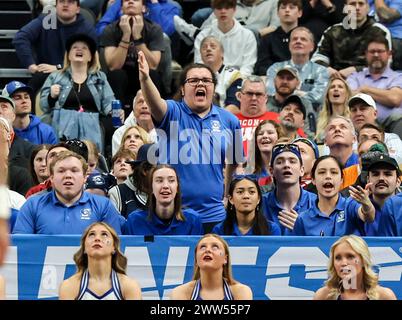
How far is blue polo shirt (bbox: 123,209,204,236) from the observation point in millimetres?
10281

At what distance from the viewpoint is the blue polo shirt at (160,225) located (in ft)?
33.7

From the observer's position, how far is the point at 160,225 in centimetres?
1030

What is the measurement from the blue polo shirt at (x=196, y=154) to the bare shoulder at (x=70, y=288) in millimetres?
1707

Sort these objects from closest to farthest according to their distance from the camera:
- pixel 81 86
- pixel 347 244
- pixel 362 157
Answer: pixel 347 244, pixel 362 157, pixel 81 86

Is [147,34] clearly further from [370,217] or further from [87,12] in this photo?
[370,217]

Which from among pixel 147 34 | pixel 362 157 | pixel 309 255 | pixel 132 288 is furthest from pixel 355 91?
pixel 132 288

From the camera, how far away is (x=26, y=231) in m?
10.1

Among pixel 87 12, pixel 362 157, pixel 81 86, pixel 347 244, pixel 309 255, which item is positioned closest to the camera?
pixel 347 244

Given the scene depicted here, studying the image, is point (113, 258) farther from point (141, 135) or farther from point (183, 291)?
point (141, 135)

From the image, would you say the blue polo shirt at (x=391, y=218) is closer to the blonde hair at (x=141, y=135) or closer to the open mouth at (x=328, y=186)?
the open mouth at (x=328, y=186)

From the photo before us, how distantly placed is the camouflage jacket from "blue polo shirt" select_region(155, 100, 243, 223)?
4.32m

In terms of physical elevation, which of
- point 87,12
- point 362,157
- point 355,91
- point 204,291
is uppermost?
point 87,12

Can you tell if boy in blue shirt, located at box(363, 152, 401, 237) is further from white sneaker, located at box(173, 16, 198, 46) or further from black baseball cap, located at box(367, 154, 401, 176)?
white sneaker, located at box(173, 16, 198, 46)

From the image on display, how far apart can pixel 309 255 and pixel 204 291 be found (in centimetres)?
99
